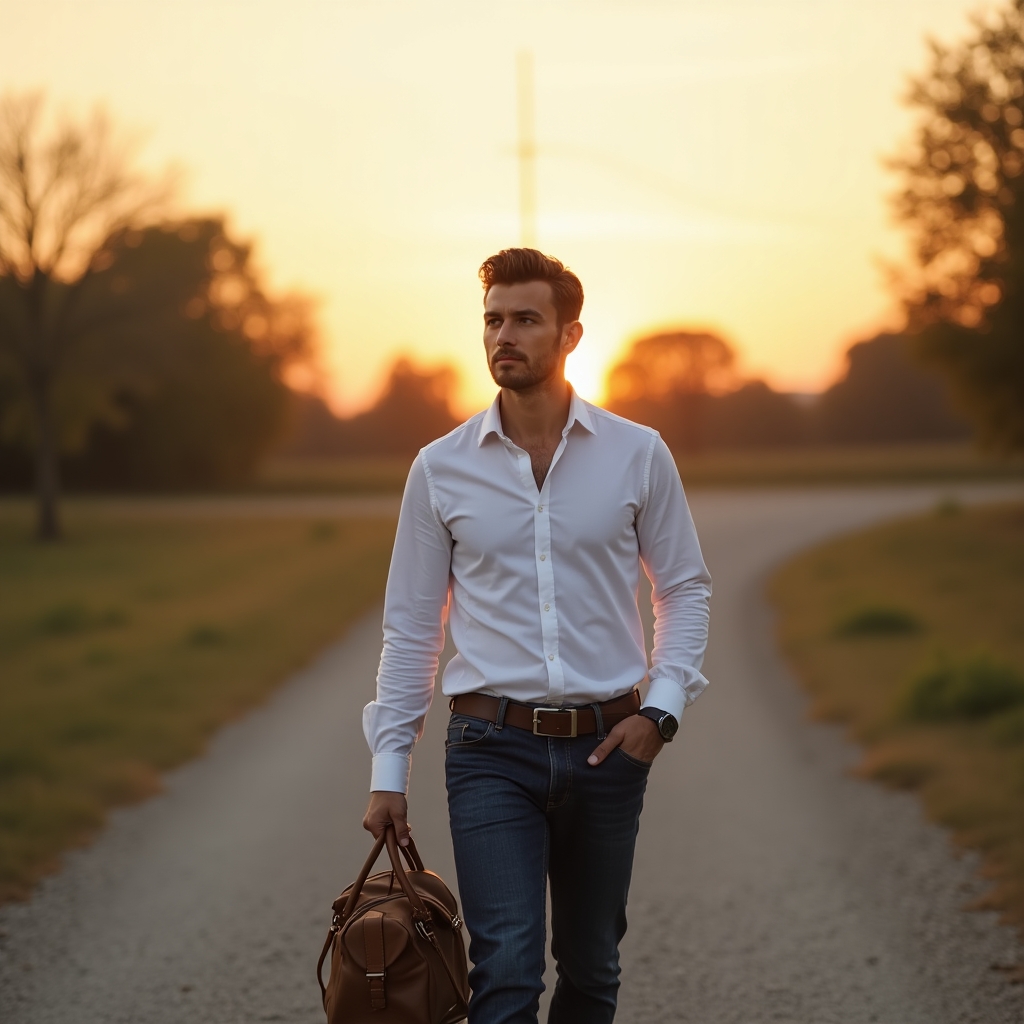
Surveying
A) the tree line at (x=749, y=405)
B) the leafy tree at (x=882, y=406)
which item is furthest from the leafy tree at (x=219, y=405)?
the leafy tree at (x=882, y=406)

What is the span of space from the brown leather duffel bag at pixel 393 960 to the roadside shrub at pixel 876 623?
1052 cm

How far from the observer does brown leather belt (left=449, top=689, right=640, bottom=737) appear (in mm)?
2977

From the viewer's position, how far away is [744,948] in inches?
190

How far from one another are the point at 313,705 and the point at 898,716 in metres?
4.06

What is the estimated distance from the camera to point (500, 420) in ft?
10.5

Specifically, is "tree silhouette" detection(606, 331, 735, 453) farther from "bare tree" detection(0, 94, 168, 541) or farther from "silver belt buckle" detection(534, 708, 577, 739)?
"silver belt buckle" detection(534, 708, 577, 739)

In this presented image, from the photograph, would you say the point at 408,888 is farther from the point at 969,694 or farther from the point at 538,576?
the point at 969,694

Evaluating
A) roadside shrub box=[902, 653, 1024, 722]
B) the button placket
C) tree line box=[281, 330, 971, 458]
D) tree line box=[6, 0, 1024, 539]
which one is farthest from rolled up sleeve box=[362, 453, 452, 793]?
tree line box=[281, 330, 971, 458]

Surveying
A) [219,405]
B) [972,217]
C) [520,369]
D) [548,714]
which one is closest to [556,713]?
[548,714]

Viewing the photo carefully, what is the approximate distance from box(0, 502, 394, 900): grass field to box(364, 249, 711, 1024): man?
3.32m

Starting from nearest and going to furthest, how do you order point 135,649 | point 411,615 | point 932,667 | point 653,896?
point 411,615
point 653,896
point 932,667
point 135,649

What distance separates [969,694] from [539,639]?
6.60m

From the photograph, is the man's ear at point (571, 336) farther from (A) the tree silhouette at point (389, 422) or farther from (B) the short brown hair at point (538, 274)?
(A) the tree silhouette at point (389, 422)

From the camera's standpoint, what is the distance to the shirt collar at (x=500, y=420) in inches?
123
